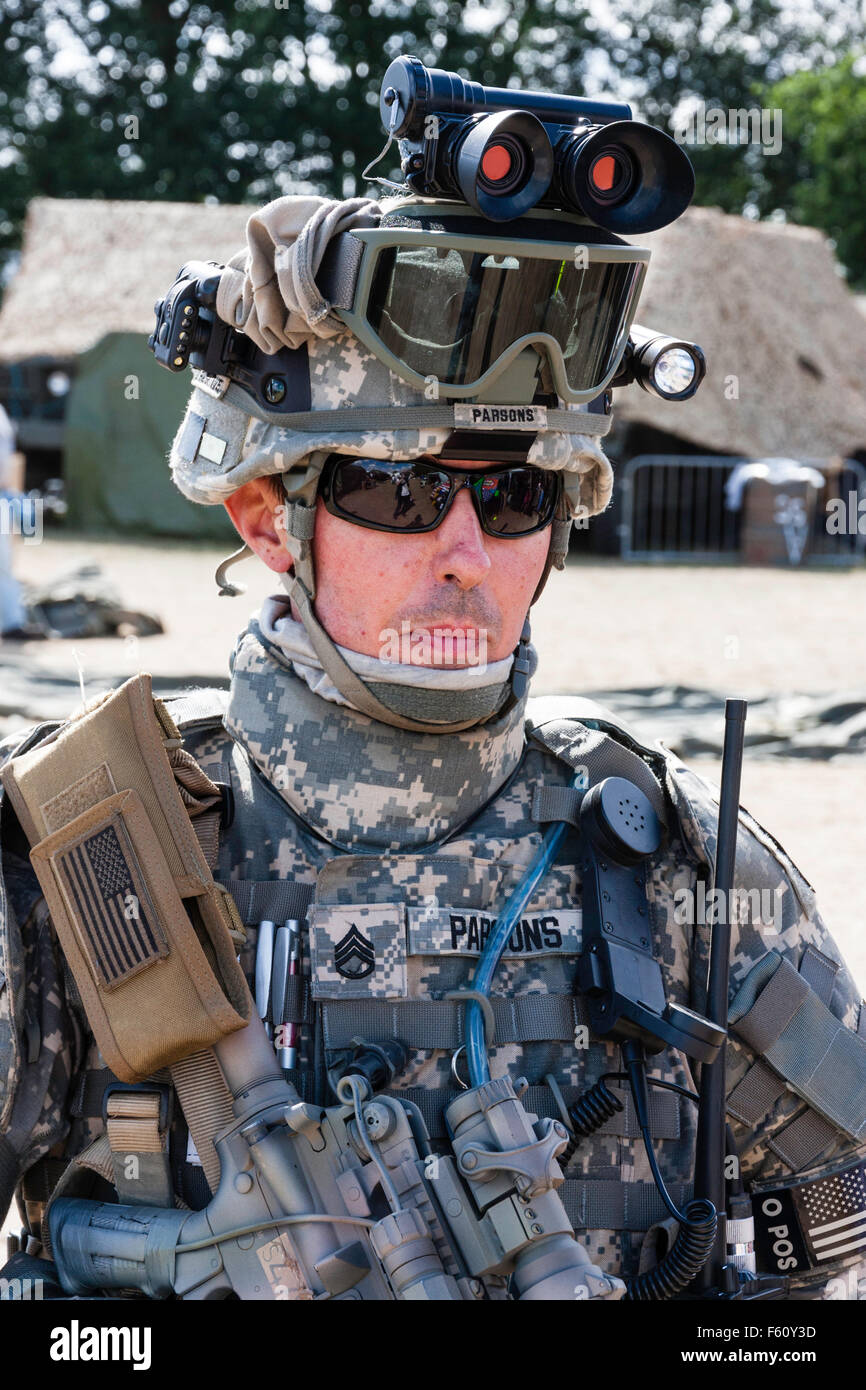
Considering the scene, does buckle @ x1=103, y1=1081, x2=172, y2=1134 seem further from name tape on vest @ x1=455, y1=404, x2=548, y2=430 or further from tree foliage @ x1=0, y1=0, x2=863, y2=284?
tree foliage @ x1=0, y1=0, x2=863, y2=284

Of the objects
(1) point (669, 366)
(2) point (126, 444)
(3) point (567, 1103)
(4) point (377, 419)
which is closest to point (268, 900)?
(3) point (567, 1103)

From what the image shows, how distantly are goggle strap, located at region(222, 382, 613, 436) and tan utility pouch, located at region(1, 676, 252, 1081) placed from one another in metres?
0.48

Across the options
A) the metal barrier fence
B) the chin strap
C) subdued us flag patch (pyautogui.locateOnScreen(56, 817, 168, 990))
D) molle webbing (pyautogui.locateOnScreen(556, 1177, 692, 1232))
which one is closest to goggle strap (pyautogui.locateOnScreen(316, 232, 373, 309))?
the chin strap

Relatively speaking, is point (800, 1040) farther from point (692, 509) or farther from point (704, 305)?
point (704, 305)

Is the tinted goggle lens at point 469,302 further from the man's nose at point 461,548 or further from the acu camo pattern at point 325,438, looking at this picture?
the man's nose at point 461,548

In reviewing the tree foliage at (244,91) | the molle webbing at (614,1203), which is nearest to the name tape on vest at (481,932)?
the molle webbing at (614,1203)

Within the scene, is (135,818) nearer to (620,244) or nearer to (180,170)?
(620,244)

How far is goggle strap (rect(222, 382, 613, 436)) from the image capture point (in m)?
2.58

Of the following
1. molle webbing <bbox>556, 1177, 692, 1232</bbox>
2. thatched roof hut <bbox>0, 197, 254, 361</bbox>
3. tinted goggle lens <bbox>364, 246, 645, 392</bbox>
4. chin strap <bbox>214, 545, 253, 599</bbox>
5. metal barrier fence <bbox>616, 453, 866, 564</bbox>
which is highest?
thatched roof hut <bbox>0, 197, 254, 361</bbox>

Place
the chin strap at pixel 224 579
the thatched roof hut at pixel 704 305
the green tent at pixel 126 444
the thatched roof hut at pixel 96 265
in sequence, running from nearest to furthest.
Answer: the chin strap at pixel 224 579 → the green tent at pixel 126 444 → the thatched roof hut at pixel 704 305 → the thatched roof hut at pixel 96 265

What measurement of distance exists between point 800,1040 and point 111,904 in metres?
1.14

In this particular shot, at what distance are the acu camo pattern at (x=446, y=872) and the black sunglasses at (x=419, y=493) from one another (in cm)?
35

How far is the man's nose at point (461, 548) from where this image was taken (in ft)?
8.54

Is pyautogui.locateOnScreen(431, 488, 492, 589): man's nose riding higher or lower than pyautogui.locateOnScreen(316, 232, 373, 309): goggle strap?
lower
